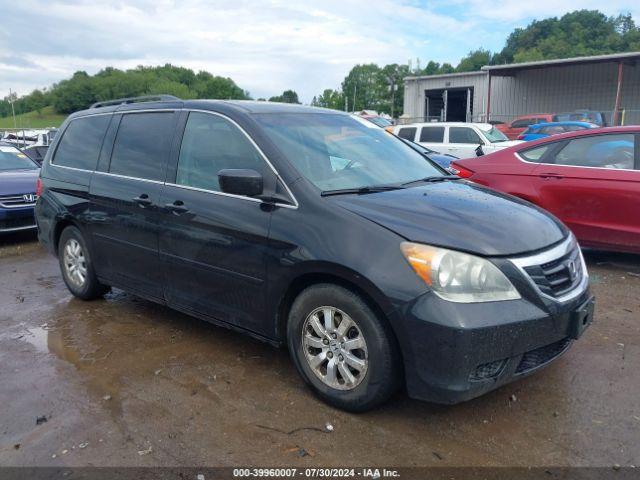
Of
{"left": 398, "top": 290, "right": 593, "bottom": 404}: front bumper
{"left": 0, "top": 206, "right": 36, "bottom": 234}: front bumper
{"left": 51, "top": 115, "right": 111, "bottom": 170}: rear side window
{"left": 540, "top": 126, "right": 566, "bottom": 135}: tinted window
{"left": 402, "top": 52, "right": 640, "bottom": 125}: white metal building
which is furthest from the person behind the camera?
{"left": 402, "top": 52, "right": 640, "bottom": 125}: white metal building

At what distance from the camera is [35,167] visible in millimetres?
9688

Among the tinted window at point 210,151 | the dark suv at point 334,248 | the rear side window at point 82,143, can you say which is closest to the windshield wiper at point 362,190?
the dark suv at point 334,248

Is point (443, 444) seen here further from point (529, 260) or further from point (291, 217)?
point (291, 217)

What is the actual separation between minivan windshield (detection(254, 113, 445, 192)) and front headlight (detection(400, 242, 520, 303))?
0.87m

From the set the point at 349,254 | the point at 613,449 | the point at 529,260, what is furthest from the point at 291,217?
the point at 613,449

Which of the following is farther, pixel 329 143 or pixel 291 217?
pixel 329 143

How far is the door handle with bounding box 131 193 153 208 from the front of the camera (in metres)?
4.23

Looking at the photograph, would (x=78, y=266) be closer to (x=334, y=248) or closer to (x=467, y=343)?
(x=334, y=248)

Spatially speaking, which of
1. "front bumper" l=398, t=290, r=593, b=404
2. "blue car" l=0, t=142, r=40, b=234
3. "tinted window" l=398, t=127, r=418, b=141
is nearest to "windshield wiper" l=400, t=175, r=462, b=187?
"front bumper" l=398, t=290, r=593, b=404

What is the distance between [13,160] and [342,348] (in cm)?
860

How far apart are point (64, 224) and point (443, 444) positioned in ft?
13.4

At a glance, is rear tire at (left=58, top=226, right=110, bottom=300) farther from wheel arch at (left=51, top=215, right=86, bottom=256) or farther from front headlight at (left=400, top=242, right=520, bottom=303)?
front headlight at (left=400, top=242, right=520, bottom=303)

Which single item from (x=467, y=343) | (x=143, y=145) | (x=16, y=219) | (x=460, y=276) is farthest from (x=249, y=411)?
(x=16, y=219)

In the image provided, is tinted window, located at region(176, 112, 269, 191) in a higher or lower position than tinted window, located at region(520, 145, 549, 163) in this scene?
higher
